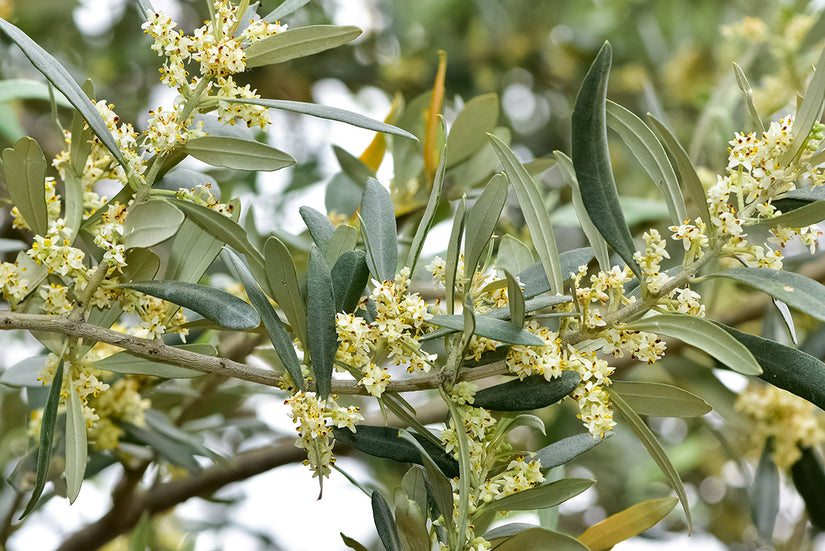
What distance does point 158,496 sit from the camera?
1397 mm

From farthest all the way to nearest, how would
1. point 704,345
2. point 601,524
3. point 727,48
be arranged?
point 727,48, point 601,524, point 704,345

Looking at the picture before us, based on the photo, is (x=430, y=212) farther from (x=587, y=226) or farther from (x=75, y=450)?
(x=75, y=450)

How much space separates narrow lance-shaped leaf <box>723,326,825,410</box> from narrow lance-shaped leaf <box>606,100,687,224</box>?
15 centimetres

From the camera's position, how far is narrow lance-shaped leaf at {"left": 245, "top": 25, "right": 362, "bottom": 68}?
73 cm

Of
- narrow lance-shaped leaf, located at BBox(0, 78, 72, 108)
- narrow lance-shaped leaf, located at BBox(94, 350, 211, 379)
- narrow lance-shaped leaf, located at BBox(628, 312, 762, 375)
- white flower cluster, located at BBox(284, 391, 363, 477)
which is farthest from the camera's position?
narrow lance-shaped leaf, located at BBox(0, 78, 72, 108)

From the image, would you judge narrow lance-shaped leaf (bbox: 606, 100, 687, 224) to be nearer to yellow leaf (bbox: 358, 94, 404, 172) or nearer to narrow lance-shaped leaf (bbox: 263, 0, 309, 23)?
narrow lance-shaped leaf (bbox: 263, 0, 309, 23)

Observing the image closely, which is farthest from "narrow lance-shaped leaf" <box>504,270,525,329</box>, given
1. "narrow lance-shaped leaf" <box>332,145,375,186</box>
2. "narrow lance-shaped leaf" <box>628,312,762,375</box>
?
"narrow lance-shaped leaf" <box>332,145,375,186</box>

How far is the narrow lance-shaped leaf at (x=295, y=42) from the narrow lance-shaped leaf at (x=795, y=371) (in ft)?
1.58

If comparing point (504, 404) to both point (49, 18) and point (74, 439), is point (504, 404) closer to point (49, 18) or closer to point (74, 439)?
point (74, 439)

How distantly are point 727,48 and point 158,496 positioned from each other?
1888 mm

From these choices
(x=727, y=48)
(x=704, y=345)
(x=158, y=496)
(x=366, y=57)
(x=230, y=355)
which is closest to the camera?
(x=704, y=345)

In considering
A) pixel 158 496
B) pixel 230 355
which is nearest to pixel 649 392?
pixel 230 355

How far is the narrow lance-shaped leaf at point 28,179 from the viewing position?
0.74 m

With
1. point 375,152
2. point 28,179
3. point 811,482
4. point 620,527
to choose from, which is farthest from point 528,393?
point 811,482
